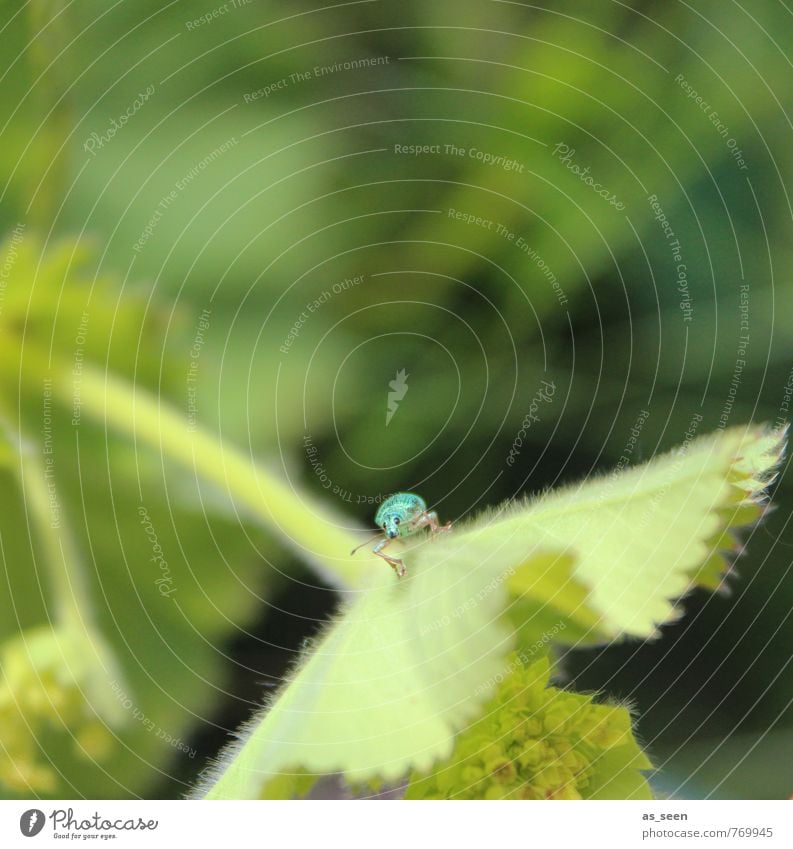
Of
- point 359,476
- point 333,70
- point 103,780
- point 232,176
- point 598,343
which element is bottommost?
point 103,780

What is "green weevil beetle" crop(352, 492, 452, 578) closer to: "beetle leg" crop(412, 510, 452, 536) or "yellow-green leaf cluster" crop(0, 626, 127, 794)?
"beetle leg" crop(412, 510, 452, 536)

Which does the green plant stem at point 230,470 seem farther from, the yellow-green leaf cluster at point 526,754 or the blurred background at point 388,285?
the yellow-green leaf cluster at point 526,754

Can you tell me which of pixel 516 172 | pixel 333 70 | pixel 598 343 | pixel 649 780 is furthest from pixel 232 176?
pixel 649 780

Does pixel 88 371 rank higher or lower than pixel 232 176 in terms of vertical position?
lower

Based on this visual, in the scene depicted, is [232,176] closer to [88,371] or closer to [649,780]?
[88,371]

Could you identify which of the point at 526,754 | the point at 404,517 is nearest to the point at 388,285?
the point at 404,517

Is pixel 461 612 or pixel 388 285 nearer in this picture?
pixel 461 612

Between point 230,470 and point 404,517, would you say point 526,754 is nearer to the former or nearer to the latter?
point 404,517
